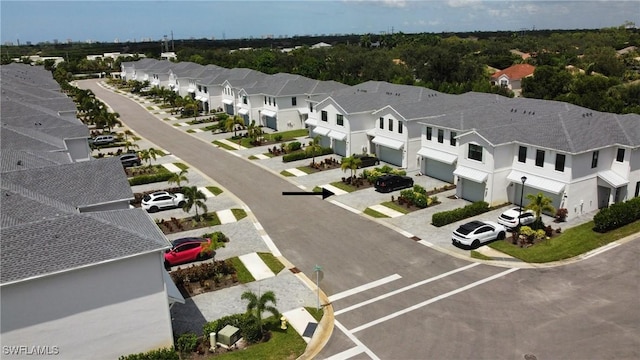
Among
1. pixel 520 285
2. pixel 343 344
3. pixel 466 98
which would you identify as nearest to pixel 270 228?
pixel 343 344

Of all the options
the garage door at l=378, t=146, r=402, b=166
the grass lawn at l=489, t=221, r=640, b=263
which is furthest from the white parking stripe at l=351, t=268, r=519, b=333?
the garage door at l=378, t=146, r=402, b=166

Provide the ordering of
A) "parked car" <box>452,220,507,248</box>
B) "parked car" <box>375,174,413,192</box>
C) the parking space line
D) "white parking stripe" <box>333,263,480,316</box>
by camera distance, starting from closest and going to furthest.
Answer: "white parking stripe" <box>333,263,480,316</box>, the parking space line, "parked car" <box>452,220,507,248</box>, "parked car" <box>375,174,413,192</box>

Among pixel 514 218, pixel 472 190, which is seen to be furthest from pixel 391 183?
pixel 514 218

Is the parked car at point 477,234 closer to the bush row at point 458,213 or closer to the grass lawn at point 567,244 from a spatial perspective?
the grass lawn at point 567,244

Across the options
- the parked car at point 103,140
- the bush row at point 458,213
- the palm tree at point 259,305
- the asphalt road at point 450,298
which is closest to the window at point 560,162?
the bush row at point 458,213

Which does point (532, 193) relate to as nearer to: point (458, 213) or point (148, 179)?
point (458, 213)

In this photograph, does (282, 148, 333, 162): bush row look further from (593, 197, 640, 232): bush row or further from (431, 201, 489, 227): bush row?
(593, 197, 640, 232): bush row
